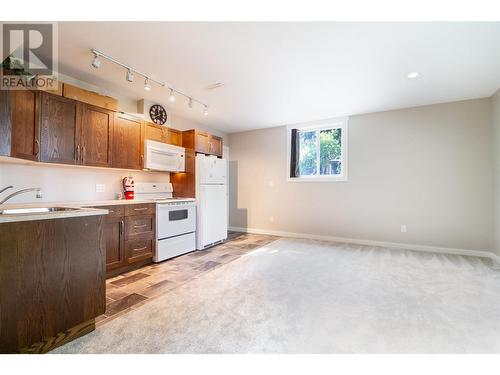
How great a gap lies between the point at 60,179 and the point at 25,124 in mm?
782

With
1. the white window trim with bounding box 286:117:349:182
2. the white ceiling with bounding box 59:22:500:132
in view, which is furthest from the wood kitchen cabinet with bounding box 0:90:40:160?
the white window trim with bounding box 286:117:349:182

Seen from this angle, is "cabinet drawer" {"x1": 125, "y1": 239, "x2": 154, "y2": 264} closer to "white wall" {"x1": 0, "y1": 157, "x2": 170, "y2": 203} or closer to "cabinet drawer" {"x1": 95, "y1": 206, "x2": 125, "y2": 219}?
"cabinet drawer" {"x1": 95, "y1": 206, "x2": 125, "y2": 219}

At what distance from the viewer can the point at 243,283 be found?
2627 millimetres

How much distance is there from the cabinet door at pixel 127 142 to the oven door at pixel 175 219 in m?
0.77

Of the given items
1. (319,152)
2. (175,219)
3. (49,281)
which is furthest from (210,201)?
(49,281)

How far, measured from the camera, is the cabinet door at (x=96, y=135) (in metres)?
2.83

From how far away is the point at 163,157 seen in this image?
12.3 feet

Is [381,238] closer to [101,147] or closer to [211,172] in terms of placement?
[211,172]

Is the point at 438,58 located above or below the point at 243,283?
above

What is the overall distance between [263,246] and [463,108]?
4.11 m

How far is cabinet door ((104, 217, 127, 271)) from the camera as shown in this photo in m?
2.76

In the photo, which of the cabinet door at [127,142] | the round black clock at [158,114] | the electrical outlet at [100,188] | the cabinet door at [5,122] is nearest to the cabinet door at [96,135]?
the cabinet door at [127,142]
